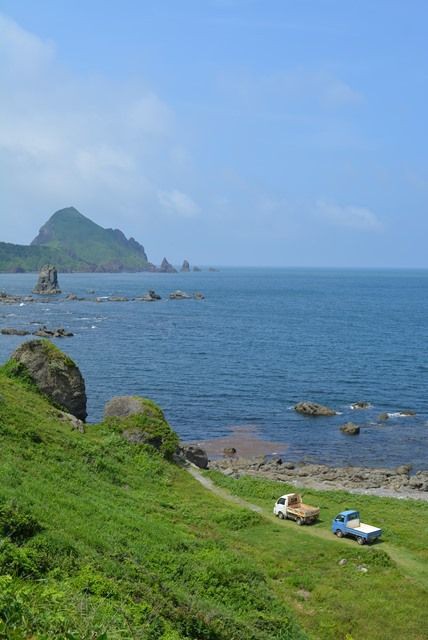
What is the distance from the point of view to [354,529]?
32.8m

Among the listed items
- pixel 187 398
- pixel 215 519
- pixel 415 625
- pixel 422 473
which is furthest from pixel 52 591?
pixel 187 398

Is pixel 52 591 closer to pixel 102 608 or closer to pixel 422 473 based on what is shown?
pixel 102 608

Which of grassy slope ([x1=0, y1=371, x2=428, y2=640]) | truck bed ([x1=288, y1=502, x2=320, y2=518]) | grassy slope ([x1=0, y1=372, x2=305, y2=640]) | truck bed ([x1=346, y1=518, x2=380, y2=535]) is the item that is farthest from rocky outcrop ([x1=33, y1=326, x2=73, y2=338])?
truck bed ([x1=346, y1=518, x2=380, y2=535])

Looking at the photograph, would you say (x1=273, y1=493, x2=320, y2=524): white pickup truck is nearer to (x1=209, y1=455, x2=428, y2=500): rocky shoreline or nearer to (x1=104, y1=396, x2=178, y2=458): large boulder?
(x1=104, y1=396, x2=178, y2=458): large boulder

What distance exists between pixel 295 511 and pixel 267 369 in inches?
2411

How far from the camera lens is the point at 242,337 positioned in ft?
422

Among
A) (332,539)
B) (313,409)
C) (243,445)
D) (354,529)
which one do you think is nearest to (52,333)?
(313,409)

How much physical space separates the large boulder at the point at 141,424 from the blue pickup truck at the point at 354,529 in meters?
15.2

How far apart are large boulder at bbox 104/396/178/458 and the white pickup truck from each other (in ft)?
36.3

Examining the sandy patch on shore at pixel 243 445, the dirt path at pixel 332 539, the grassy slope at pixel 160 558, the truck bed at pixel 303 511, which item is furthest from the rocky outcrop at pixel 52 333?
the truck bed at pixel 303 511

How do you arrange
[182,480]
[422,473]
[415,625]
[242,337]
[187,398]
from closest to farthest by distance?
[415,625] < [182,480] < [422,473] < [187,398] < [242,337]

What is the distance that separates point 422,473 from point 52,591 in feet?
159

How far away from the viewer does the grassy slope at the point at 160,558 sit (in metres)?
15.7

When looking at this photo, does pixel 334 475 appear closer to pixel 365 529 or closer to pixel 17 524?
pixel 365 529
